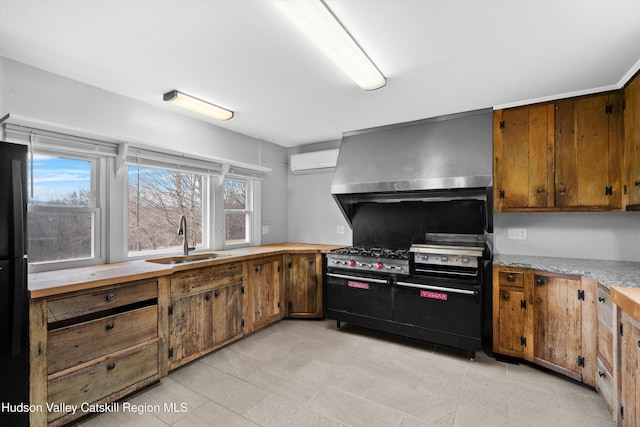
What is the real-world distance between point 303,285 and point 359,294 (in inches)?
29.8

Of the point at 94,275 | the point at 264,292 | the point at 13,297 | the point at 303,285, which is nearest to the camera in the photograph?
the point at 13,297

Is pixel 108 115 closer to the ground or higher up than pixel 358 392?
higher up

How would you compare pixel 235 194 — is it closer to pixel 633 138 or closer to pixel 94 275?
pixel 94 275

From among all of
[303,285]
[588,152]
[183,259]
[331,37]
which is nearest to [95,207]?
[183,259]

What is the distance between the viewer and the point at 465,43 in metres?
1.84

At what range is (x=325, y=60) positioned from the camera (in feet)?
6.66

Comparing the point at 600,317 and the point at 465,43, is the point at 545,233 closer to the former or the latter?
the point at 600,317

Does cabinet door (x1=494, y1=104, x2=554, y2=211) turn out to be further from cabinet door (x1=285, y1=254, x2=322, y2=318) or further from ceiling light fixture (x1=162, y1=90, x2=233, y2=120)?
ceiling light fixture (x1=162, y1=90, x2=233, y2=120)

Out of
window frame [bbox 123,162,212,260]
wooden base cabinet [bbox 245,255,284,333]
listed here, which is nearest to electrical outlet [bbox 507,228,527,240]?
wooden base cabinet [bbox 245,255,284,333]

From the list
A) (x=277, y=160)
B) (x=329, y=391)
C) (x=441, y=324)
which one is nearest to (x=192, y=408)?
(x=329, y=391)

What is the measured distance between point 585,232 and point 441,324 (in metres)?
1.61

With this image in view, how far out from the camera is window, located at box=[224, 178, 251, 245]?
386cm

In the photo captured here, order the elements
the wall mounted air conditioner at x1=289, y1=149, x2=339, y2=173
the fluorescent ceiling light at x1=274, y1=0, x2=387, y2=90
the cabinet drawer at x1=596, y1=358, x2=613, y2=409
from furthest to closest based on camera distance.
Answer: the wall mounted air conditioner at x1=289, y1=149, x2=339, y2=173 → the cabinet drawer at x1=596, y1=358, x2=613, y2=409 → the fluorescent ceiling light at x1=274, y1=0, x2=387, y2=90

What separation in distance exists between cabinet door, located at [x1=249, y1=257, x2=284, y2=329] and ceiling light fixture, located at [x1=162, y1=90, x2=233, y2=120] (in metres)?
1.58
